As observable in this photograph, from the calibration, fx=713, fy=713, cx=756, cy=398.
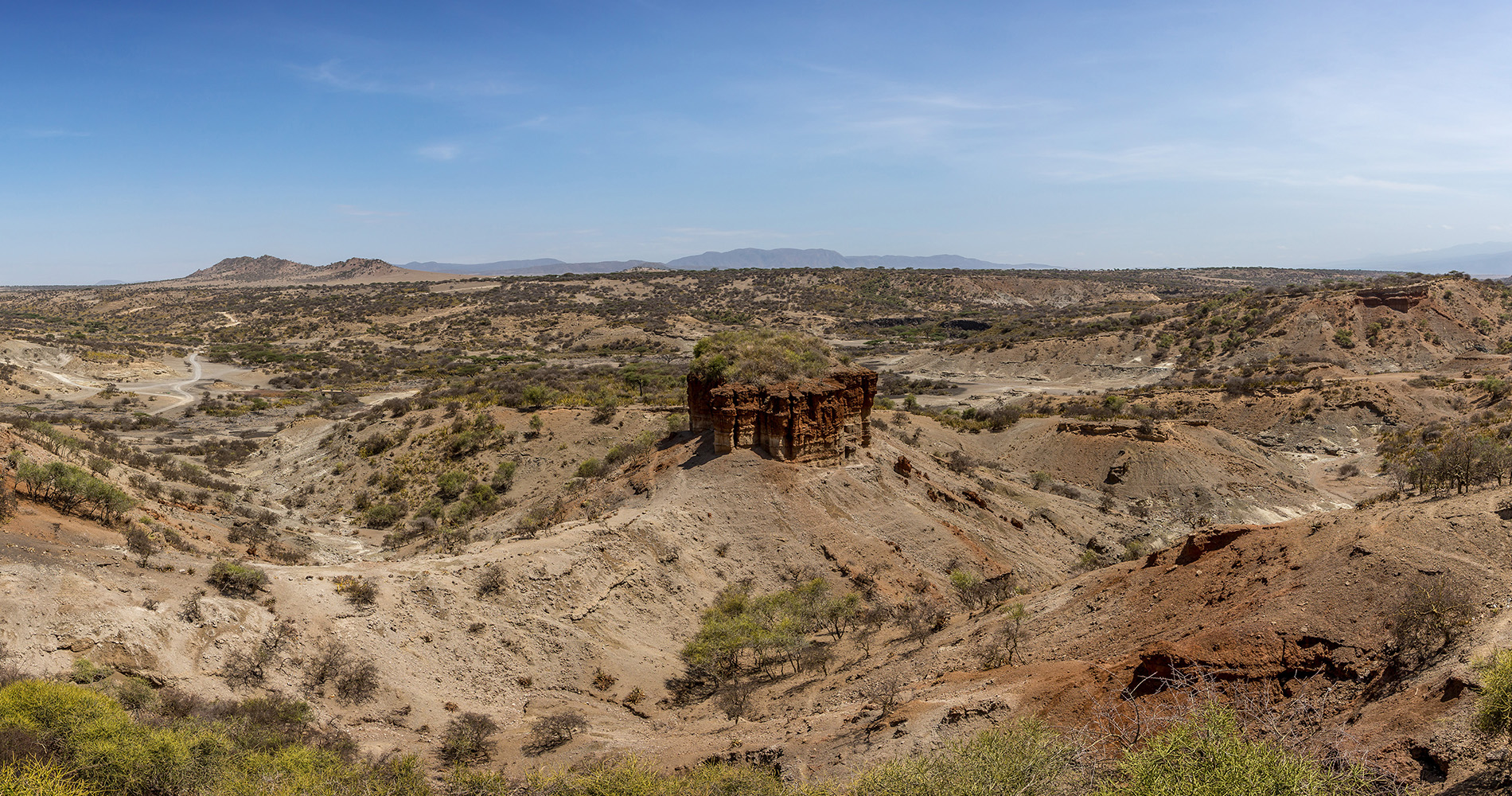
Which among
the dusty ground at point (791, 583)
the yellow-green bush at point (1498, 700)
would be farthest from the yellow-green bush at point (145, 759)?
the yellow-green bush at point (1498, 700)

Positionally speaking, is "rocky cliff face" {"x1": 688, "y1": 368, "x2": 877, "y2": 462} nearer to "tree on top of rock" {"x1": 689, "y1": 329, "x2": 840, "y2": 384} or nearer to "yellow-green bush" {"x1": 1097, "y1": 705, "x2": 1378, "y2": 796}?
"tree on top of rock" {"x1": 689, "y1": 329, "x2": 840, "y2": 384}

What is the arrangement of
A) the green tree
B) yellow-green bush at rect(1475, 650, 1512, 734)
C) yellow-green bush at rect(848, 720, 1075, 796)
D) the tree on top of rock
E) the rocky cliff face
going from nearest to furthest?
yellow-green bush at rect(1475, 650, 1512, 734) < yellow-green bush at rect(848, 720, 1075, 796) < the green tree < the rocky cliff face < the tree on top of rock

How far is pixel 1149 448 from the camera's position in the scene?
3462 centimetres

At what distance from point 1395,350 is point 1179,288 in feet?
318

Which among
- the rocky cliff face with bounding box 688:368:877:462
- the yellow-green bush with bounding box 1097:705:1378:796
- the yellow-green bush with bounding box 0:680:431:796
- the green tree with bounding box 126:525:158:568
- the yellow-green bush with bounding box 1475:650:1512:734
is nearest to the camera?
the yellow-green bush with bounding box 1097:705:1378:796

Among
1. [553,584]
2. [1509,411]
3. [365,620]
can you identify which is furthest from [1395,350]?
[365,620]

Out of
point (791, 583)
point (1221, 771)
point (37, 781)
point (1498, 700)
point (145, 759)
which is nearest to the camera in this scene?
point (1221, 771)

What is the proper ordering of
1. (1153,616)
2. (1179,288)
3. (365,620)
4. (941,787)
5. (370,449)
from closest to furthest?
1. (941,787)
2. (1153,616)
3. (365,620)
4. (370,449)
5. (1179,288)

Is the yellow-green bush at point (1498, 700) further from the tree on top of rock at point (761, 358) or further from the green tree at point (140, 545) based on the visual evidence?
the green tree at point (140, 545)

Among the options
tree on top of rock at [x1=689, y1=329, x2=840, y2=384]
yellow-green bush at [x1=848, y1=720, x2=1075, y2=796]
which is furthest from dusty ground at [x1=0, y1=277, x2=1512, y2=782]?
tree on top of rock at [x1=689, y1=329, x2=840, y2=384]

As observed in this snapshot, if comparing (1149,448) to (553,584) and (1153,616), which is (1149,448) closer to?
(1153,616)

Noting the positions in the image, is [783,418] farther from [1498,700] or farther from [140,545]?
[1498,700]

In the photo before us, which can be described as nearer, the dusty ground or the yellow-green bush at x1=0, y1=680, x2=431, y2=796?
the yellow-green bush at x1=0, y1=680, x2=431, y2=796

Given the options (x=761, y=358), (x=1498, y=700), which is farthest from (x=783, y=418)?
(x=1498, y=700)
